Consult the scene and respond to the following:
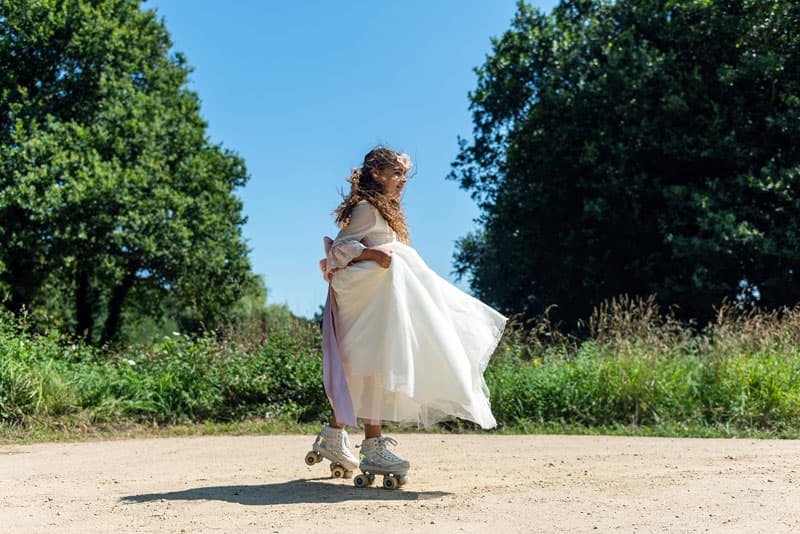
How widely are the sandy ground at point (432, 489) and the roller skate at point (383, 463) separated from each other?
8 cm

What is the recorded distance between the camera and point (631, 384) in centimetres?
900

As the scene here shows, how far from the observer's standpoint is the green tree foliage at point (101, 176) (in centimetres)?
1961

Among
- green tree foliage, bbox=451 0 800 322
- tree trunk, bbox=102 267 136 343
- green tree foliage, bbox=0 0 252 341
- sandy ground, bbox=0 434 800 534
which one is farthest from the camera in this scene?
tree trunk, bbox=102 267 136 343

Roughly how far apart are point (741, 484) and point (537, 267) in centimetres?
1827

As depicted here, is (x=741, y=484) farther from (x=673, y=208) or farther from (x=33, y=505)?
(x=673, y=208)

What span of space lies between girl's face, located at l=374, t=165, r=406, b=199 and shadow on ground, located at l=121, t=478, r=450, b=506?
5.96 feet

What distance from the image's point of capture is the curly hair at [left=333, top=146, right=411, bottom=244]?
4.90m

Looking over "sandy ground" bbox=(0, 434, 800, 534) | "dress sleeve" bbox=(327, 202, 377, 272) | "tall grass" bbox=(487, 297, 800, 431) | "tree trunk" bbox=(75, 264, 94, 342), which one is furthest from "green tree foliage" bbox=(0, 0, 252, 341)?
"dress sleeve" bbox=(327, 202, 377, 272)

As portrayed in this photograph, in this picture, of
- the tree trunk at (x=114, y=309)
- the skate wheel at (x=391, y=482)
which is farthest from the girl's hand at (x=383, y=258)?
the tree trunk at (x=114, y=309)

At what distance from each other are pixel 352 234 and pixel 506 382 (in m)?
5.04

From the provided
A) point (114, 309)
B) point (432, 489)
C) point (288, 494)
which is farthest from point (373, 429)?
point (114, 309)

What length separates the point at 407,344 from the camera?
4609 mm

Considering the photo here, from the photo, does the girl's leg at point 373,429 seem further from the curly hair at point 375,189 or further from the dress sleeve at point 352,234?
the curly hair at point 375,189

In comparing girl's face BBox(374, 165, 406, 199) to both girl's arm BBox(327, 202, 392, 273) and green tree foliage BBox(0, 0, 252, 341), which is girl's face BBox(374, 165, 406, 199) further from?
green tree foliage BBox(0, 0, 252, 341)
